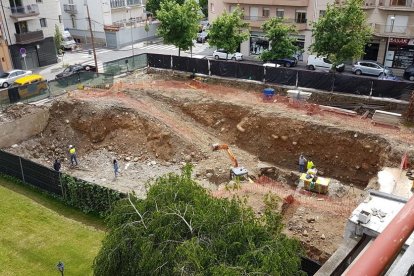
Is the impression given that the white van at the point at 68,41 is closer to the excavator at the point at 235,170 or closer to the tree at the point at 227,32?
the tree at the point at 227,32

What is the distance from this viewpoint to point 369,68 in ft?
128

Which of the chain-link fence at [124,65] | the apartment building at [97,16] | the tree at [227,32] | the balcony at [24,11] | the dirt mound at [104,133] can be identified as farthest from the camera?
the apartment building at [97,16]

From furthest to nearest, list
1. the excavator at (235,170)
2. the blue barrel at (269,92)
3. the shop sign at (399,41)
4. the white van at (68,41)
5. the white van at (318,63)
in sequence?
the white van at (68,41)
the white van at (318,63)
the shop sign at (399,41)
the blue barrel at (269,92)
the excavator at (235,170)

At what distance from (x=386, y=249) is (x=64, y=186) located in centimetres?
2009

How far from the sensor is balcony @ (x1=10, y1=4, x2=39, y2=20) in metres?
42.3

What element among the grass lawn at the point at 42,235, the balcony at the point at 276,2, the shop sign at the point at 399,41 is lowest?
the grass lawn at the point at 42,235

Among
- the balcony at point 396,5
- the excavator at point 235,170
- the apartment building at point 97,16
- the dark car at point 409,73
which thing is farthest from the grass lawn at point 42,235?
the apartment building at point 97,16

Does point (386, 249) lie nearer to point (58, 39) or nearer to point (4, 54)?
point (4, 54)

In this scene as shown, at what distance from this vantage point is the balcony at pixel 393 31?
38.7 meters

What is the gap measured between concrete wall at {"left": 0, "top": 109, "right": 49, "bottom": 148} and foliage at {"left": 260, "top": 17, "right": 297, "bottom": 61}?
2194 cm

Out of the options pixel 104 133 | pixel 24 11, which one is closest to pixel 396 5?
pixel 104 133

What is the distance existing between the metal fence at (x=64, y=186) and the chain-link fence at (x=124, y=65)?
16389 millimetres

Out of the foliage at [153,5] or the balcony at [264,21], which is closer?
the balcony at [264,21]

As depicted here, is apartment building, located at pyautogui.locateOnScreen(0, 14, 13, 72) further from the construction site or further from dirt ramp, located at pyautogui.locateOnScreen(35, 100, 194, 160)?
dirt ramp, located at pyautogui.locateOnScreen(35, 100, 194, 160)
